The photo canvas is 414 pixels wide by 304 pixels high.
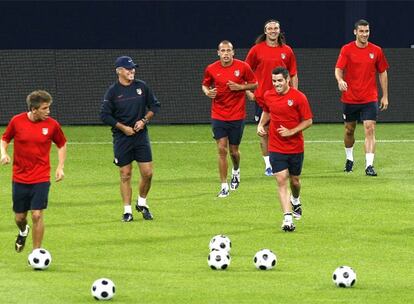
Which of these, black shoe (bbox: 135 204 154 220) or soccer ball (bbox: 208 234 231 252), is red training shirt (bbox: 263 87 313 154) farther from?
soccer ball (bbox: 208 234 231 252)

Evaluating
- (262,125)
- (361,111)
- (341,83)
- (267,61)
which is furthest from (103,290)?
(361,111)

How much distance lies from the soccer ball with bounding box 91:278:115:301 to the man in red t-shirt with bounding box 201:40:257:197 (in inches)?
343

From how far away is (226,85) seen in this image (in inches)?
869

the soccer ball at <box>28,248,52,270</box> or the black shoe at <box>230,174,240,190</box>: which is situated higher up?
the black shoe at <box>230,174,240,190</box>

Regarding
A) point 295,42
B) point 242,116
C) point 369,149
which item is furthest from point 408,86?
point 242,116

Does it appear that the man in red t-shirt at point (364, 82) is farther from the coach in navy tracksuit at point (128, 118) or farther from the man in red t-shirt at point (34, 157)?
the man in red t-shirt at point (34, 157)

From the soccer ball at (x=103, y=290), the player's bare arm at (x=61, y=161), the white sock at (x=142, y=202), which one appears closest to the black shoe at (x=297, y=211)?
the white sock at (x=142, y=202)

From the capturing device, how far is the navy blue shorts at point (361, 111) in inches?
982

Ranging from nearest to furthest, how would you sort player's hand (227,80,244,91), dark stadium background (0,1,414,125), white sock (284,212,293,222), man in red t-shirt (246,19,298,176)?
white sock (284,212,293,222) → player's hand (227,80,244,91) → man in red t-shirt (246,19,298,176) → dark stadium background (0,1,414,125)

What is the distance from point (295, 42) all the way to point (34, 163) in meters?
24.0

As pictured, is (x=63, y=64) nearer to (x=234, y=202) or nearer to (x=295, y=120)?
(x=234, y=202)

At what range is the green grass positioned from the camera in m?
14.0

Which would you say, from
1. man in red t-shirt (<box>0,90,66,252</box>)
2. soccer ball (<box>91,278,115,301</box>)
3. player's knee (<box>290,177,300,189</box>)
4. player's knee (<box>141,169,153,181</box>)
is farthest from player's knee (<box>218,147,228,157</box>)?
soccer ball (<box>91,278,115,301</box>)

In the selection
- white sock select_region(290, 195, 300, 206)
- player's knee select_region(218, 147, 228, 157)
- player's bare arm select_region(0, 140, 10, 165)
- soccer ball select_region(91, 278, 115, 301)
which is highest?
player's knee select_region(218, 147, 228, 157)
